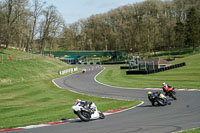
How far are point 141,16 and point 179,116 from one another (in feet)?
420

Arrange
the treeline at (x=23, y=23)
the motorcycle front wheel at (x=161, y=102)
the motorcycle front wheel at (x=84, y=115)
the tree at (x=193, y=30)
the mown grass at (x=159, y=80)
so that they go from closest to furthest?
the motorcycle front wheel at (x=84, y=115)
the motorcycle front wheel at (x=161, y=102)
the mown grass at (x=159, y=80)
the treeline at (x=23, y=23)
the tree at (x=193, y=30)

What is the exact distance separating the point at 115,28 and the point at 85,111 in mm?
137068

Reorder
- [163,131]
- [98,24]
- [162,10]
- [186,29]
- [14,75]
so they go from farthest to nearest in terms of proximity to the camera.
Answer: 1. [98,24]
2. [162,10]
3. [186,29]
4. [14,75]
5. [163,131]

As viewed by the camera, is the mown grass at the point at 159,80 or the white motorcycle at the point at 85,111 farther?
the mown grass at the point at 159,80

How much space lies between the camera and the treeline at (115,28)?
81.4 meters

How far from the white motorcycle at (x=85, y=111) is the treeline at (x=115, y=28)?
62.8 metres

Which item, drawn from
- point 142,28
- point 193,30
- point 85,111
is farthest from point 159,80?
point 142,28

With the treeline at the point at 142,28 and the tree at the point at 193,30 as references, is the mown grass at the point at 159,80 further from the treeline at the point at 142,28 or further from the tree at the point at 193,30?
the treeline at the point at 142,28

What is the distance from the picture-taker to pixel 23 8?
80312 mm

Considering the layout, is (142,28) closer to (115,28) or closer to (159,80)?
(115,28)

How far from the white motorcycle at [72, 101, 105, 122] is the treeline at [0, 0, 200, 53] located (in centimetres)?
6284

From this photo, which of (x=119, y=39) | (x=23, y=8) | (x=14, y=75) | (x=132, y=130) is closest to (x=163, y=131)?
(x=132, y=130)

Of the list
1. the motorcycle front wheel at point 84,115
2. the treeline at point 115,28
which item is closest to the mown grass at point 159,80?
the motorcycle front wheel at point 84,115

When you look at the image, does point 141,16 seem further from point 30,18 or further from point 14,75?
point 14,75
